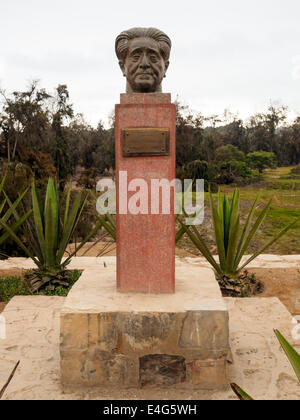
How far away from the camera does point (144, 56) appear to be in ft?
8.47

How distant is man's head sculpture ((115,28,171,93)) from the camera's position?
2.58m

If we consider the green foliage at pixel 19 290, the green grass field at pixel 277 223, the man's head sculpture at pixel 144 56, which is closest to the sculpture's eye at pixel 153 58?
the man's head sculpture at pixel 144 56

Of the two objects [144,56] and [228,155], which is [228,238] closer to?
[144,56]

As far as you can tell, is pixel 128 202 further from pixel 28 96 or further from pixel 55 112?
pixel 55 112

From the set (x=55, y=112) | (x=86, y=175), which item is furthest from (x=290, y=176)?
(x=55, y=112)

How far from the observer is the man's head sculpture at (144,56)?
102 inches

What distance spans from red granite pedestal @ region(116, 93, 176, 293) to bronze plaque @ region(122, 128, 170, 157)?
0.03 metres

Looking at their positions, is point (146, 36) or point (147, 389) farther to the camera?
point (146, 36)

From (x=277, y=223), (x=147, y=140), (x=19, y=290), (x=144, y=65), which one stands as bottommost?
(x=19, y=290)

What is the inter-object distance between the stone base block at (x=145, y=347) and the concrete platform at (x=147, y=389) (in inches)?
2.8

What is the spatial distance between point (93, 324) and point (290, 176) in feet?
64.3

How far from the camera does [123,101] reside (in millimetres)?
2531

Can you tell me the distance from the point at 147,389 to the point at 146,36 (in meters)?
2.13

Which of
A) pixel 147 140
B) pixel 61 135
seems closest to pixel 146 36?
pixel 147 140
